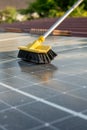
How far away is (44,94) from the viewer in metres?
4.57

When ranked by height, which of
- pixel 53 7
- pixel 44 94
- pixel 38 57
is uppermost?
pixel 53 7

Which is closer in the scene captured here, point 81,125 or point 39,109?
Answer: point 81,125

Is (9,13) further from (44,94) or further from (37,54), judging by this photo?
(44,94)

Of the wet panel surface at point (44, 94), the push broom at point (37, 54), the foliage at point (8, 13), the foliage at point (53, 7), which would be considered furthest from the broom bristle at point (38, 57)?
the foliage at point (8, 13)

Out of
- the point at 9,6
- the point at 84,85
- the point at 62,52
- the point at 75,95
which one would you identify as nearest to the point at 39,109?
the point at 75,95

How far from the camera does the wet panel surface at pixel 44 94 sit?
143 inches

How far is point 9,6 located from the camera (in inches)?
947

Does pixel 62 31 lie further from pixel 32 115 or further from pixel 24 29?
pixel 32 115

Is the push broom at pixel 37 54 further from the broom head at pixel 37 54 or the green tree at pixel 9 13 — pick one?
the green tree at pixel 9 13

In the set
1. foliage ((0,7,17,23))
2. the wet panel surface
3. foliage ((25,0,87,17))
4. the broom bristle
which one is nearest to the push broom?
the broom bristle

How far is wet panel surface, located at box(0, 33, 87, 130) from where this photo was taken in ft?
11.9

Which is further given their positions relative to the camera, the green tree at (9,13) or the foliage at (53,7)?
the green tree at (9,13)

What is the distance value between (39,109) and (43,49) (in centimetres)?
278

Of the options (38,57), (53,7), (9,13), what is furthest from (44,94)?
(9,13)
